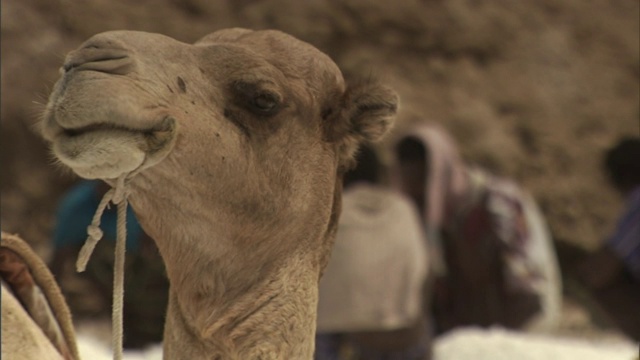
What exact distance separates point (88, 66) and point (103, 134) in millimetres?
73

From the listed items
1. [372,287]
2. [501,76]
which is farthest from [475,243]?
[501,76]

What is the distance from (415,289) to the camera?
3.80 m

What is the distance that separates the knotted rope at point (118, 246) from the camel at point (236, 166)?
3 centimetres

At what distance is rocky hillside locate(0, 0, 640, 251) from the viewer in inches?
265

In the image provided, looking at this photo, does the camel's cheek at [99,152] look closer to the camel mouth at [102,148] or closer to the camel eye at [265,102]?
the camel mouth at [102,148]

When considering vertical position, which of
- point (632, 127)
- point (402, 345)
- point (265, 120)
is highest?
point (632, 127)

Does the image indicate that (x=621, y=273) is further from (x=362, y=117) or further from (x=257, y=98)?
(x=257, y=98)

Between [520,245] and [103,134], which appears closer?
[103,134]

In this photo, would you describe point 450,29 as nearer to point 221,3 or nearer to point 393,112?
point 221,3

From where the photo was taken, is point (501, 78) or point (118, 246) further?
point (501, 78)

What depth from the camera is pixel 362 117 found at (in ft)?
5.65

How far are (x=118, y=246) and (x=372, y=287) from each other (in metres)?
2.08

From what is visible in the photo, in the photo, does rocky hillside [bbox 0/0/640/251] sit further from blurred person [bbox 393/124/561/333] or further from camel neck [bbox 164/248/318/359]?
camel neck [bbox 164/248/318/359]

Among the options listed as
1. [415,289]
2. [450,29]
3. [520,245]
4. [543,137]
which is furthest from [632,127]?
[415,289]
